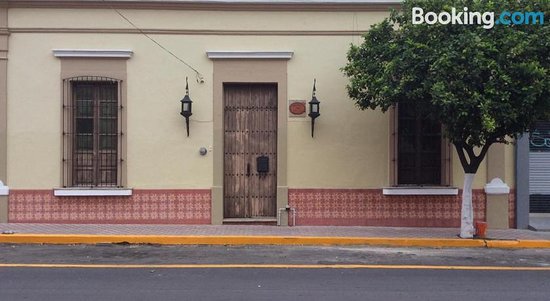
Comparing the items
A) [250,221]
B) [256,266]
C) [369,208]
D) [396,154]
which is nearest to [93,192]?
[250,221]

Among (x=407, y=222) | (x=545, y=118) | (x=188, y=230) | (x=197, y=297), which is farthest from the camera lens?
(x=407, y=222)

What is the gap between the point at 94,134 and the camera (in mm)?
12500

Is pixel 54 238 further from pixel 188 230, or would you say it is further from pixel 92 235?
pixel 188 230

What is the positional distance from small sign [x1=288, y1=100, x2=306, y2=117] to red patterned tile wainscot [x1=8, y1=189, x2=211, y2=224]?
237cm

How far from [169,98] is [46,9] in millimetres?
3070

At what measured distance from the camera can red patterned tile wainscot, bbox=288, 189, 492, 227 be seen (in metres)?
12.4

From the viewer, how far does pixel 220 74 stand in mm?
12414

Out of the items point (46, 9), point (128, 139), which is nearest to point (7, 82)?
point (46, 9)

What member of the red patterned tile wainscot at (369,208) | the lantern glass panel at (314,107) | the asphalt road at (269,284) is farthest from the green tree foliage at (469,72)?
the asphalt road at (269,284)

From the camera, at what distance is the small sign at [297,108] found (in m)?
12.4

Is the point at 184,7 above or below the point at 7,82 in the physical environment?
above

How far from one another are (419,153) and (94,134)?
6691 millimetres

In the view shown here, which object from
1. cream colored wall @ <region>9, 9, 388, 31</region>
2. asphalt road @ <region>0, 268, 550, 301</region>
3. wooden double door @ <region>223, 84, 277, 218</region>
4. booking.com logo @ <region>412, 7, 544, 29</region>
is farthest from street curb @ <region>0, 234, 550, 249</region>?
cream colored wall @ <region>9, 9, 388, 31</region>

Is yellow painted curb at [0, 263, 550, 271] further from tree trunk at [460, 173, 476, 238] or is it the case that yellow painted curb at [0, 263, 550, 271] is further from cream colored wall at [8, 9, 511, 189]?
cream colored wall at [8, 9, 511, 189]
